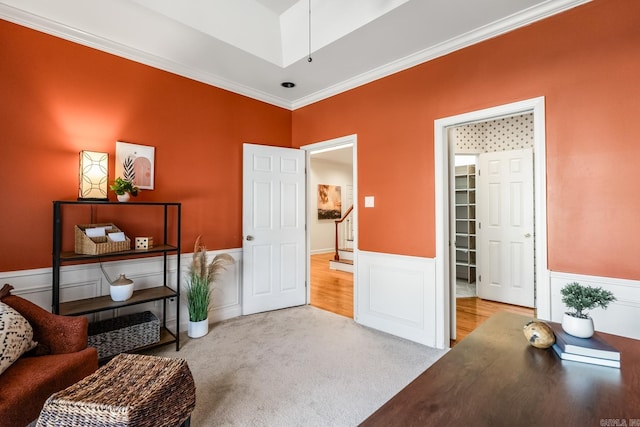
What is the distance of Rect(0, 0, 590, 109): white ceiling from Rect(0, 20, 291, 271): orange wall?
0.16 m

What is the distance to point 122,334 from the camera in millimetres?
2381

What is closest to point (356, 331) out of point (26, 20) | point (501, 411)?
point (501, 411)

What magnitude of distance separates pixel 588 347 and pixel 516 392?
0.43 meters

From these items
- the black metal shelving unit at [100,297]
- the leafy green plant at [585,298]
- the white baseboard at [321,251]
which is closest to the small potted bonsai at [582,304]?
the leafy green plant at [585,298]

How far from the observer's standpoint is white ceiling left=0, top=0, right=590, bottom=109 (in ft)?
7.38

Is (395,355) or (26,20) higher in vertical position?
(26,20)

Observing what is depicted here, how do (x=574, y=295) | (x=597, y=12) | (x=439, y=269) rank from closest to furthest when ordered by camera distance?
1. (x=574, y=295)
2. (x=597, y=12)
3. (x=439, y=269)

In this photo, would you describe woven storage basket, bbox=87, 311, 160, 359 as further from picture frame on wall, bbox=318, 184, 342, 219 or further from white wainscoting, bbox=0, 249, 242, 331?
picture frame on wall, bbox=318, 184, 342, 219

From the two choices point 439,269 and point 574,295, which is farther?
point 439,269

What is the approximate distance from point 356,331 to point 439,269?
3.59 ft

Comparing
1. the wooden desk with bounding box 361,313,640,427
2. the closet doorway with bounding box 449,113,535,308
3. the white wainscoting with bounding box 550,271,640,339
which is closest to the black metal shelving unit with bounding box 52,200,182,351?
the wooden desk with bounding box 361,313,640,427

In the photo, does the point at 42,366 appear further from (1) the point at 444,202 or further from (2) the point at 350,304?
(2) the point at 350,304

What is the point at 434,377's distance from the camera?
40.3 inches

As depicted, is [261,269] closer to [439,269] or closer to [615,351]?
[439,269]
